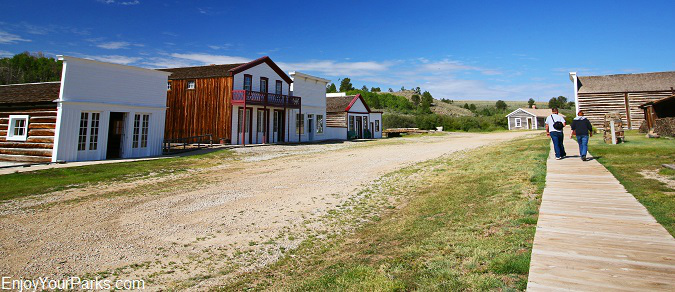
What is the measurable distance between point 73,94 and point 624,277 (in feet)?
63.0

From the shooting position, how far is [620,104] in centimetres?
2989

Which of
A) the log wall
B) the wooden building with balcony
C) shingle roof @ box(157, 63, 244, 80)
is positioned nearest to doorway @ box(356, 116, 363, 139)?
the wooden building with balcony

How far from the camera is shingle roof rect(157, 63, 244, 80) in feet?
80.0

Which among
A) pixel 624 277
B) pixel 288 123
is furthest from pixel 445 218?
pixel 288 123

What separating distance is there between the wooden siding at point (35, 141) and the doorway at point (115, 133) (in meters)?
2.50

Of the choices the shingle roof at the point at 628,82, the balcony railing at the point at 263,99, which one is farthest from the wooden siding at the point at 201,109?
the shingle roof at the point at 628,82

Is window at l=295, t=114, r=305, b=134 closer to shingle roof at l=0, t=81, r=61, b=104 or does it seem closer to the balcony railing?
the balcony railing

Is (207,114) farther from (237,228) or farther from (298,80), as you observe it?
(237,228)

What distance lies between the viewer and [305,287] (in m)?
3.61

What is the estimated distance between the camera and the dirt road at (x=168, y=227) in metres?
4.31

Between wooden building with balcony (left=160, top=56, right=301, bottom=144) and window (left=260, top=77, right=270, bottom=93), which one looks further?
window (left=260, top=77, right=270, bottom=93)

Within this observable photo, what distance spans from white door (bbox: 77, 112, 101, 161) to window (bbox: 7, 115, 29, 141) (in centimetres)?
308

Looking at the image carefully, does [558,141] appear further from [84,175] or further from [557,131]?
[84,175]

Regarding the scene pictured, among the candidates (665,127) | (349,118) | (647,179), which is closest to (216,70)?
(349,118)
